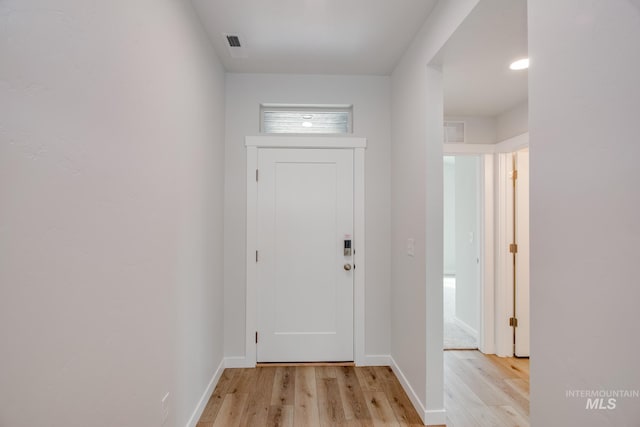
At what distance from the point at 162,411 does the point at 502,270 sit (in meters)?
3.21

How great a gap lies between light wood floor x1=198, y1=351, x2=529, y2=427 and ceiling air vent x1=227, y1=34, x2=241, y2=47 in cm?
269

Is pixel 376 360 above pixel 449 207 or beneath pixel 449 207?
beneath

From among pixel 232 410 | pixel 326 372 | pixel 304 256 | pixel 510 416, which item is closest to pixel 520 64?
pixel 304 256

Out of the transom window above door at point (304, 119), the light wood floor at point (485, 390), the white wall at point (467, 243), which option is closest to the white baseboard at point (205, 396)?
the light wood floor at point (485, 390)

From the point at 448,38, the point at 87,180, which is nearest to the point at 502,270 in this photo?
the point at 448,38

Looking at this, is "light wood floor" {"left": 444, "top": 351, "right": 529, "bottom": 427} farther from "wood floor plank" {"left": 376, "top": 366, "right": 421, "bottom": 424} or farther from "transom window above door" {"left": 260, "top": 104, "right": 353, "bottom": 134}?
"transom window above door" {"left": 260, "top": 104, "right": 353, "bottom": 134}

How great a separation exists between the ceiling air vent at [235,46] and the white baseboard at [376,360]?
2.85 metres

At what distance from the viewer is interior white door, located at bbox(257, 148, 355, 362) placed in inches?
113

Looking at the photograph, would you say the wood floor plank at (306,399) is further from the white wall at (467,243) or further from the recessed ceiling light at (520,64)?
the recessed ceiling light at (520,64)

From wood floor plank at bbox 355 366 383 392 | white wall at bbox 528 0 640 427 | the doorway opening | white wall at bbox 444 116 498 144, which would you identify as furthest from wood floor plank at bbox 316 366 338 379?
white wall at bbox 444 116 498 144

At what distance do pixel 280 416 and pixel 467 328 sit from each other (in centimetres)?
281

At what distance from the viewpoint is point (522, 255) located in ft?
10.3

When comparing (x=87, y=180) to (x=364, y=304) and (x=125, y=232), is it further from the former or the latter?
(x=364, y=304)

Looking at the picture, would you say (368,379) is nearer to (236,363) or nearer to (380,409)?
(380,409)
